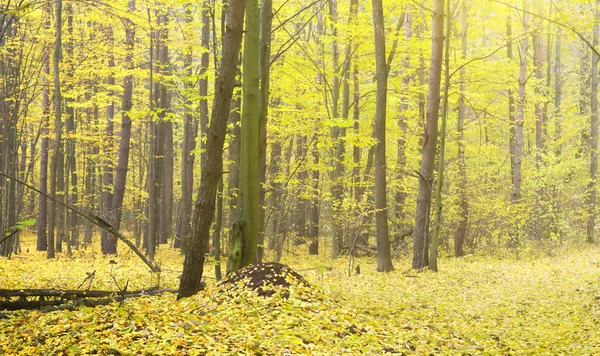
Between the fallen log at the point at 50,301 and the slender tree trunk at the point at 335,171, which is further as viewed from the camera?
the slender tree trunk at the point at 335,171

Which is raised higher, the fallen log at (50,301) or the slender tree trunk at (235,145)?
the slender tree trunk at (235,145)

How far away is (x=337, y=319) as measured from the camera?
6980 millimetres

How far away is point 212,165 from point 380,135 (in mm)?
5985

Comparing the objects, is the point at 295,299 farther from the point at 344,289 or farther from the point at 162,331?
the point at 344,289

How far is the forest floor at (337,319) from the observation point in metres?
5.51

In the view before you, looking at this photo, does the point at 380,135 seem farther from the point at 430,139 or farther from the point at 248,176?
the point at 248,176

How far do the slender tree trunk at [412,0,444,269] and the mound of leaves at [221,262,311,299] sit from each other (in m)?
6.45

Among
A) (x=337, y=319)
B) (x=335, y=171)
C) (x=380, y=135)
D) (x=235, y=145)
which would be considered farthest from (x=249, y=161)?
(x=335, y=171)

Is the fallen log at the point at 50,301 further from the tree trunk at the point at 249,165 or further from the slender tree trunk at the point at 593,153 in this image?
the slender tree trunk at the point at 593,153

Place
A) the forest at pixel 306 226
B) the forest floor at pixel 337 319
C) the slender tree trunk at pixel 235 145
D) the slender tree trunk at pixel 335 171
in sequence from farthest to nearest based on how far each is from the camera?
1. the slender tree trunk at pixel 335 171
2. the slender tree trunk at pixel 235 145
3. the forest at pixel 306 226
4. the forest floor at pixel 337 319

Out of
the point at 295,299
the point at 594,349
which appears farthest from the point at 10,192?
the point at 594,349

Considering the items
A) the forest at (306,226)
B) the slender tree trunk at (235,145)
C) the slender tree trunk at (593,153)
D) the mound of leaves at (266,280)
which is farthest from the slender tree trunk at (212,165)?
the slender tree trunk at (593,153)

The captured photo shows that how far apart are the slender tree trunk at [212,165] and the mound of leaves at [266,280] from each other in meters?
0.62

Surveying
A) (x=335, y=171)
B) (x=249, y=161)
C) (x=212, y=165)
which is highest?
(x=335, y=171)
